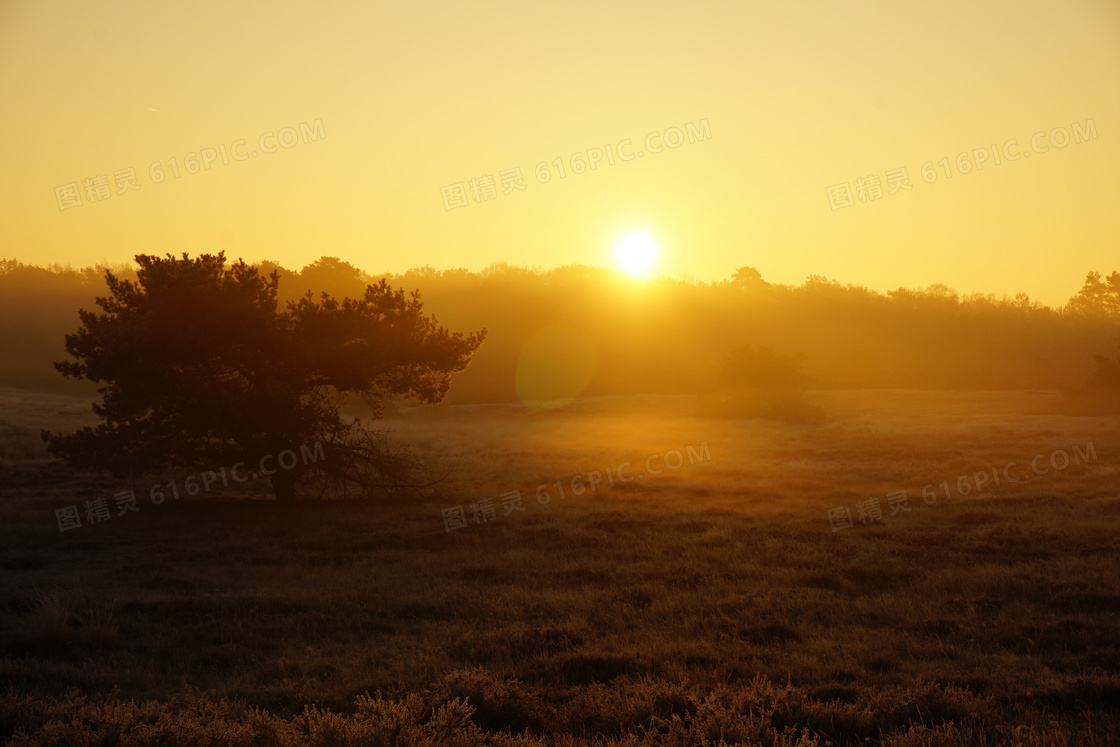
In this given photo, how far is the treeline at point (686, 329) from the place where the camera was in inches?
2928

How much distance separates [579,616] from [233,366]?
51.8 ft

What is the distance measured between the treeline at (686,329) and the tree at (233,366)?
103ft

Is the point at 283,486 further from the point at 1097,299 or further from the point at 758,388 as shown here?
the point at 1097,299

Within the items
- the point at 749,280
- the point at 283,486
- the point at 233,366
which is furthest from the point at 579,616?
the point at 749,280

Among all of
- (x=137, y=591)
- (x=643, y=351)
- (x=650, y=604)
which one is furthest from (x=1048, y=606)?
(x=643, y=351)

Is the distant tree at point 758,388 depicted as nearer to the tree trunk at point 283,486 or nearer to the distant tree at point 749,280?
the tree trunk at point 283,486

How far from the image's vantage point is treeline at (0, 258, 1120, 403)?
74375 millimetres

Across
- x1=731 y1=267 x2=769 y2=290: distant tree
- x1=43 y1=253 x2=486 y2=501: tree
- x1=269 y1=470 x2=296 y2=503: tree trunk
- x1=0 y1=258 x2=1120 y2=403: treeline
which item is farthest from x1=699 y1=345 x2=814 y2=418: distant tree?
x1=731 y1=267 x2=769 y2=290: distant tree

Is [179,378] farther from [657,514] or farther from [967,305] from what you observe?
[967,305]

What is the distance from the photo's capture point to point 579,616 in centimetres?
982

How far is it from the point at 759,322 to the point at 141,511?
91755 millimetres

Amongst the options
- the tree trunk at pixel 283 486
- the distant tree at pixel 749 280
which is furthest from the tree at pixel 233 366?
the distant tree at pixel 749 280

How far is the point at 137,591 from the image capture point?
11.8 m

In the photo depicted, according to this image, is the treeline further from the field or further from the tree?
the field
